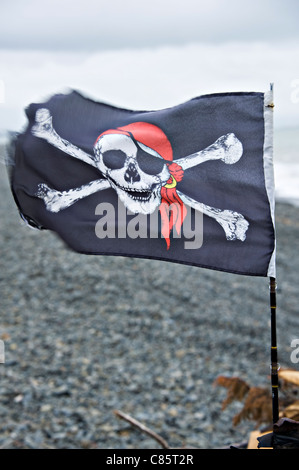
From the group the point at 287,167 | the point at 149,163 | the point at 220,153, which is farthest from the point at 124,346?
the point at 287,167

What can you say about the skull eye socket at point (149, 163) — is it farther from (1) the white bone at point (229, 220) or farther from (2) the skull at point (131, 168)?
(1) the white bone at point (229, 220)

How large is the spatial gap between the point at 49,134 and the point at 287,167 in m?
50.1

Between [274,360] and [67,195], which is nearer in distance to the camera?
[274,360]

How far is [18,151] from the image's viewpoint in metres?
5.62

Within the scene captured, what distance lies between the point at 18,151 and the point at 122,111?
119 cm

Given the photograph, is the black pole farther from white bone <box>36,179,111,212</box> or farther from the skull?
white bone <box>36,179,111,212</box>

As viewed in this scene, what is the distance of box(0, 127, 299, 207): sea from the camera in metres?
33.3

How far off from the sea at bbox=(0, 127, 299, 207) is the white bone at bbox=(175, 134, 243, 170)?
1.95 metres

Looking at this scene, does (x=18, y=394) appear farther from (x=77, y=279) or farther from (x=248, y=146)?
(x=248, y=146)

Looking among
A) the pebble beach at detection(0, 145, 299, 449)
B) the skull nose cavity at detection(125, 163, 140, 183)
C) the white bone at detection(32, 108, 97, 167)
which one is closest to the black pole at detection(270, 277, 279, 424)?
the skull nose cavity at detection(125, 163, 140, 183)

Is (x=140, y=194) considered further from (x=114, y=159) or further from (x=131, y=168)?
(x=114, y=159)

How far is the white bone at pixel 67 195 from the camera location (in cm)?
546

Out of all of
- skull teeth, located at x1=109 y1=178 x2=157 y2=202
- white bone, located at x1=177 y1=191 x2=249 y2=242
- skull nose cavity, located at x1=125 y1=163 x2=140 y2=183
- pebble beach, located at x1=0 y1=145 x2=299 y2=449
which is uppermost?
skull nose cavity, located at x1=125 y1=163 x2=140 y2=183

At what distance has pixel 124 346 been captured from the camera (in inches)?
472
